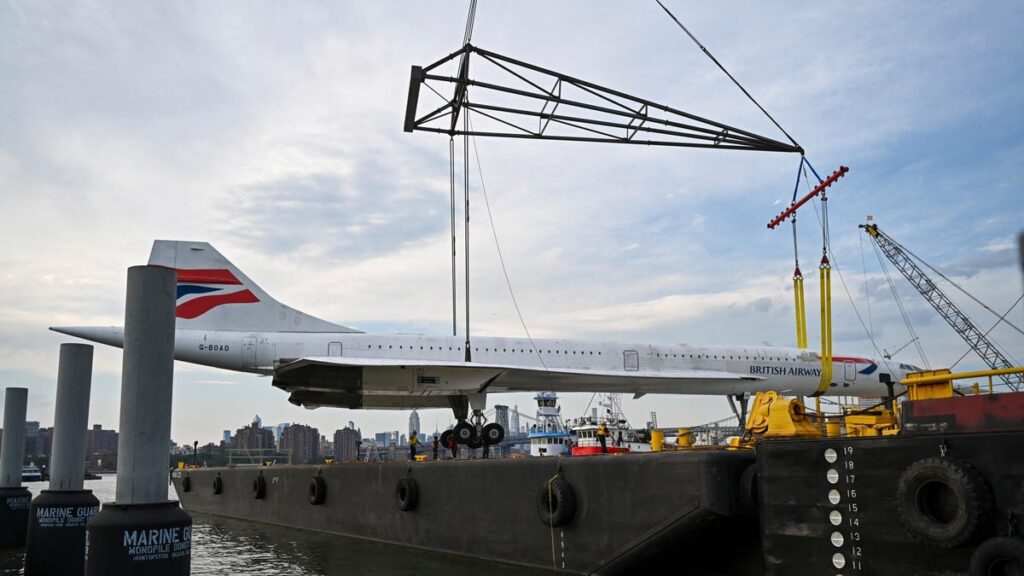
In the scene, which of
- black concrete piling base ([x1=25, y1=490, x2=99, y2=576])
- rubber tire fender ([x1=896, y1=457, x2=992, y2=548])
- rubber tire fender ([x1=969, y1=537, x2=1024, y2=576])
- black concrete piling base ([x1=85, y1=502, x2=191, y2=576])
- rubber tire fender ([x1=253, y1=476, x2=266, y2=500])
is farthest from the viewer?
rubber tire fender ([x1=253, y1=476, x2=266, y2=500])

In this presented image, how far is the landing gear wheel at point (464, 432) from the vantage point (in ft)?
79.7

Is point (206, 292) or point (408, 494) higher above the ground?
point (206, 292)

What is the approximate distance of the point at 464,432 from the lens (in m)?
24.4

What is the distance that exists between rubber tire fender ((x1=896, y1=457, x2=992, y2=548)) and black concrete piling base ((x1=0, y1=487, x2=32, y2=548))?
18819 millimetres

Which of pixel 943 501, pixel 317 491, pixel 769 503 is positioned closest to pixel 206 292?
pixel 317 491

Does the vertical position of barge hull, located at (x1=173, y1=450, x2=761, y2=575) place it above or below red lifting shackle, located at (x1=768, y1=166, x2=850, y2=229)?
below

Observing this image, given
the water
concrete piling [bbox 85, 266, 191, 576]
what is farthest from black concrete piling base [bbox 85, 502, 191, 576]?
the water

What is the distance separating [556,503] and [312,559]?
724 centimetres

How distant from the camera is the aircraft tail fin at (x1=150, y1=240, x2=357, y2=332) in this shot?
92.0 ft

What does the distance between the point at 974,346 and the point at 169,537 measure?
5385cm

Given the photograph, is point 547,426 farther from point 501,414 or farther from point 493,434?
point 493,434

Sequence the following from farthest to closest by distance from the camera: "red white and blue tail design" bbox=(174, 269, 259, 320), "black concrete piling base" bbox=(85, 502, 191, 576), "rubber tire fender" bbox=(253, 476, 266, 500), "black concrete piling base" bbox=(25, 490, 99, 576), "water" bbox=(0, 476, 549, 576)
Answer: "red white and blue tail design" bbox=(174, 269, 259, 320) → "rubber tire fender" bbox=(253, 476, 266, 500) → "water" bbox=(0, 476, 549, 576) → "black concrete piling base" bbox=(25, 490, 99, 576) → "black concrete piling base" bbox=(85, 502, 191, 576)

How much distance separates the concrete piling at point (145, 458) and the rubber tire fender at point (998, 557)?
8.44m

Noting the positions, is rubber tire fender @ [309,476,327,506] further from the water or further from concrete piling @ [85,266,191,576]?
concrete piling @ [85,266,191,576]
